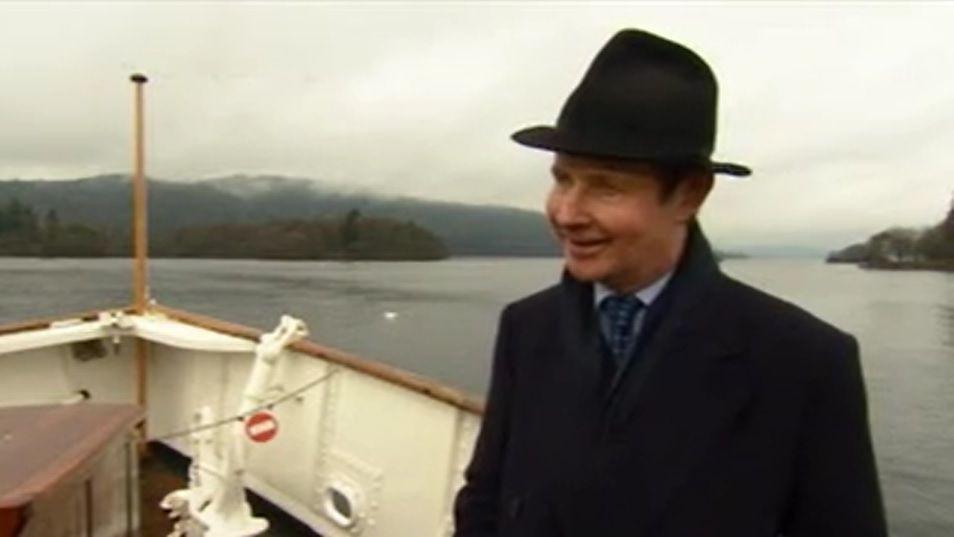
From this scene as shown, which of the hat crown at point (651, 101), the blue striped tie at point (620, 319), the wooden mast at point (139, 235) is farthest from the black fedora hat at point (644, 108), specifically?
the wooden mast at point (139, 235)

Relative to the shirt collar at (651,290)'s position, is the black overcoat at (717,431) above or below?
below

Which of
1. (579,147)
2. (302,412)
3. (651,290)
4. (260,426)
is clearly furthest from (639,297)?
(302,412)

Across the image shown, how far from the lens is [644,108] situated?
3.46 ft

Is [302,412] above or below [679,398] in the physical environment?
below

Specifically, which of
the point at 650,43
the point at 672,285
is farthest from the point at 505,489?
the point at 650,43

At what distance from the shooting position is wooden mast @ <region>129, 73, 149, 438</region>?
502cm

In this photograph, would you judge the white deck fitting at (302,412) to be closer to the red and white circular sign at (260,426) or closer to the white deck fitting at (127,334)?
the white deck fitting at (127,334)

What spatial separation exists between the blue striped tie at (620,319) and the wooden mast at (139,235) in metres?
4.39

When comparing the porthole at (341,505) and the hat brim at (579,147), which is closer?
the hat brim at (579,147)

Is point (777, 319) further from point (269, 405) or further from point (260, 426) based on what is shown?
point (269, 405)

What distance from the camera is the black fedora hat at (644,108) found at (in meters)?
1.05

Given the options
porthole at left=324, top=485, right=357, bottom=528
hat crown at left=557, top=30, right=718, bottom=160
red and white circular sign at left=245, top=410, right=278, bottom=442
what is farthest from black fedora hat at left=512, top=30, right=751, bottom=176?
porthole at left=324, top=485, right=357, bottom=528

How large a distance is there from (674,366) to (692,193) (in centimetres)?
23

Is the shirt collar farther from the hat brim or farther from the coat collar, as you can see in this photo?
the hat brim
